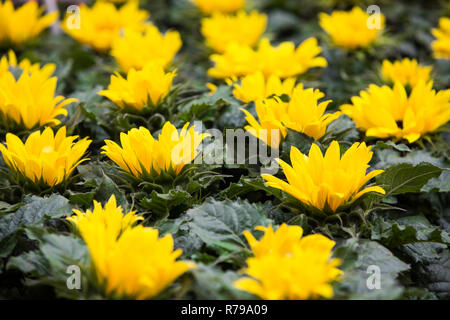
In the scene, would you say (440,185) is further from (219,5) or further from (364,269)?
(219,5)

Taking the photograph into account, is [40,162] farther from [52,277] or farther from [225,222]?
[225,222]

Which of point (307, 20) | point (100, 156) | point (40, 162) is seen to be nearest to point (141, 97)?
point (100, 156)

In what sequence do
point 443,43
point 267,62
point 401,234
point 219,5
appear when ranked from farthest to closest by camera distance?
1. point 219,5
2. point 443,43
3. point 267,62
4. point 401,234

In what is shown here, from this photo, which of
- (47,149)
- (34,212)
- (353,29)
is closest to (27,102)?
(47,149)

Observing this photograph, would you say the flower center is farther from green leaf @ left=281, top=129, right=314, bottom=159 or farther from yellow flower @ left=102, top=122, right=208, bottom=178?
green leaf @ left=281, top=129, right=314, bottom=159

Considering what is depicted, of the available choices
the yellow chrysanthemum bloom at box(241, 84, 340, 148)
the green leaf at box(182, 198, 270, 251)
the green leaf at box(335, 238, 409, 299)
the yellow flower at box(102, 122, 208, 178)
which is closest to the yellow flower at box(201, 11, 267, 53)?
the yellow chrysanthemum bloom at box(241, 84, 340, 148)

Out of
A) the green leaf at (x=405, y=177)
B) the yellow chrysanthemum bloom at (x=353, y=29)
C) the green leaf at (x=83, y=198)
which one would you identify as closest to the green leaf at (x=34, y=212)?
the green leaf at (x=83, y=198)
